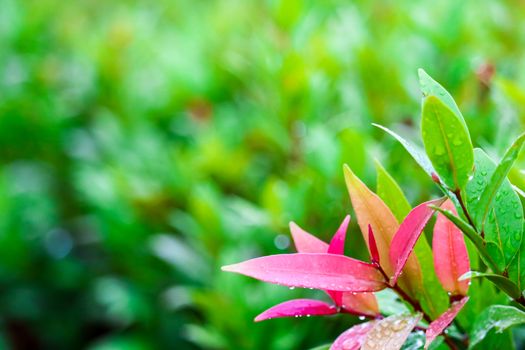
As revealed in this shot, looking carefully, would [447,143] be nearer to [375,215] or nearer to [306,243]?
[375,215]

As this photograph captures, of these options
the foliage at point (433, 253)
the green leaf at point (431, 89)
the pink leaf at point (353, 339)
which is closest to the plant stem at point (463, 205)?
the foliage at point (433, 253)

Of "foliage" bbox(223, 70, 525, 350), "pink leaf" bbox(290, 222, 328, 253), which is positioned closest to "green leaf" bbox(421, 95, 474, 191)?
"foliage" bbox(223, 70, 525, 350)

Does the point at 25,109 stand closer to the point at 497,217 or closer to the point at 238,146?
the point at 238,146

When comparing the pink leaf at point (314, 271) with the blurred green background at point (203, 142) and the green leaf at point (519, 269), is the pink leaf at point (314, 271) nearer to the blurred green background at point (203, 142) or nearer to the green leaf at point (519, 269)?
the green leaf at point (519, 269)

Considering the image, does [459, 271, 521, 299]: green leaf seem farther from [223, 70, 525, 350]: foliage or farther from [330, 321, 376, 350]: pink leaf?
[330, 321, 376, 350]: pink leaf

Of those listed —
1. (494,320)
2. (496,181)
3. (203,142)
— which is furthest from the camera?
(203,142)

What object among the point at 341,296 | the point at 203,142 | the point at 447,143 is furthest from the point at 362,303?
the point at 203,142
